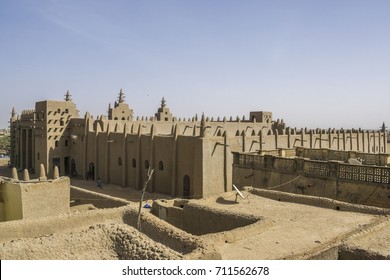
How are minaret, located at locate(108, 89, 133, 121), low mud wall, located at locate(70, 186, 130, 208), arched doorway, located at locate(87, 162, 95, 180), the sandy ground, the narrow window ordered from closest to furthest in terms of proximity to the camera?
the sandy ground, low mud wall, located at locate(70, 186, 130, 208), the narrow window, arched doorway, located at locate(87, 162, 95, 180), minaret, located at locate(108, 89, 133, 121)

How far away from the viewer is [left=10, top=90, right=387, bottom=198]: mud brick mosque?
1121 inches

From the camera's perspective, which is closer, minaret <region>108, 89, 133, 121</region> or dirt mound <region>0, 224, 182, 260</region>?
dirt mound <region>0, 224, 182, 260</region>

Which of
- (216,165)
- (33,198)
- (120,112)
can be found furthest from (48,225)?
(120,112)

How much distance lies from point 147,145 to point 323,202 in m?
21.6

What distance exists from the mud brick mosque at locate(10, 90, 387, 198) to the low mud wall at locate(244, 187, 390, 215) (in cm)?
558

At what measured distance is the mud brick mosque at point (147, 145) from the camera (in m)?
28.5

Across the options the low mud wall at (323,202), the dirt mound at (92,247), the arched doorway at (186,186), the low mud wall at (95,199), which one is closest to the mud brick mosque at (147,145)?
the arched doorway at (186,186)

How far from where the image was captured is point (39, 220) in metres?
11.5

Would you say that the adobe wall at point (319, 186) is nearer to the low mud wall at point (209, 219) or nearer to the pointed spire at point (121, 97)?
the low mud wall at point (209, 219)

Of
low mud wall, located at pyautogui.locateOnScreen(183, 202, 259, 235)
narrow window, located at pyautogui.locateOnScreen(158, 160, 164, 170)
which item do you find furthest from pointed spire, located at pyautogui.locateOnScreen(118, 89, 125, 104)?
low mud wall, located at pyautogui.locateOnScreen(183, 202, 259, 235)

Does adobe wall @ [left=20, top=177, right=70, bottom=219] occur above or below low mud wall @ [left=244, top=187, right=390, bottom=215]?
below

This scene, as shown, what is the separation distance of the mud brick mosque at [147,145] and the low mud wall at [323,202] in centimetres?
558

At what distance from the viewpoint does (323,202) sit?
13898 millimetres

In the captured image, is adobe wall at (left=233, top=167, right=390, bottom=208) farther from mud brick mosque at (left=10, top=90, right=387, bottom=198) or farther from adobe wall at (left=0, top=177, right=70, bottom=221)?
adobe wall at (left=0, top=177, right=70, bottom=221)
